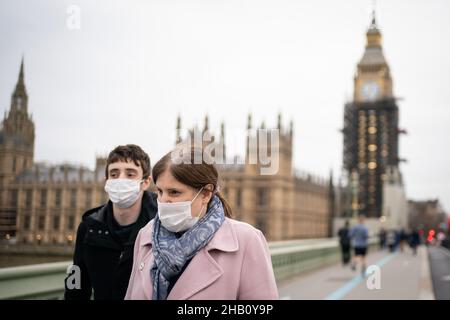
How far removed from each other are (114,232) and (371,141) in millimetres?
92245

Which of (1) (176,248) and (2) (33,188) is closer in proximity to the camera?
(1) (176,248)

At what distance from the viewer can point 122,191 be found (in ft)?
9.81

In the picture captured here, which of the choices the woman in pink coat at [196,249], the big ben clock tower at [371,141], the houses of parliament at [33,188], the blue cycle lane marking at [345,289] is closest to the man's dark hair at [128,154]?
the houses of parliament at [33,188]

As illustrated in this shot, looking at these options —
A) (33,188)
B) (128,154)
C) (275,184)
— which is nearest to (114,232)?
(128,154)

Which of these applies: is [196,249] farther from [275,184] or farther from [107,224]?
[275,184]

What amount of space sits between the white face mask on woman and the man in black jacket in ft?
3.17

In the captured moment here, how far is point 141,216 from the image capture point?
3102 millimetres

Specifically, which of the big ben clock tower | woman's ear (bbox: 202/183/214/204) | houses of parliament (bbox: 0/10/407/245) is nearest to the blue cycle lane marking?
houses of parliament (bbox: 0/10/407/245)

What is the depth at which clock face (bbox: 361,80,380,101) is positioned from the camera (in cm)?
9807

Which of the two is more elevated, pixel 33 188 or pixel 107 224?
pixel 33 188

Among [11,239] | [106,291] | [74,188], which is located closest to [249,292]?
[106,291]

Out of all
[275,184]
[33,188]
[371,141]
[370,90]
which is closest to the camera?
[33,188]

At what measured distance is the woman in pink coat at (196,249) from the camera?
193 cm

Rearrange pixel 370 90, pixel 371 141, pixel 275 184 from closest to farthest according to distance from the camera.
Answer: pixel 275 184 < pixel 371 141 < pixel 370 90
